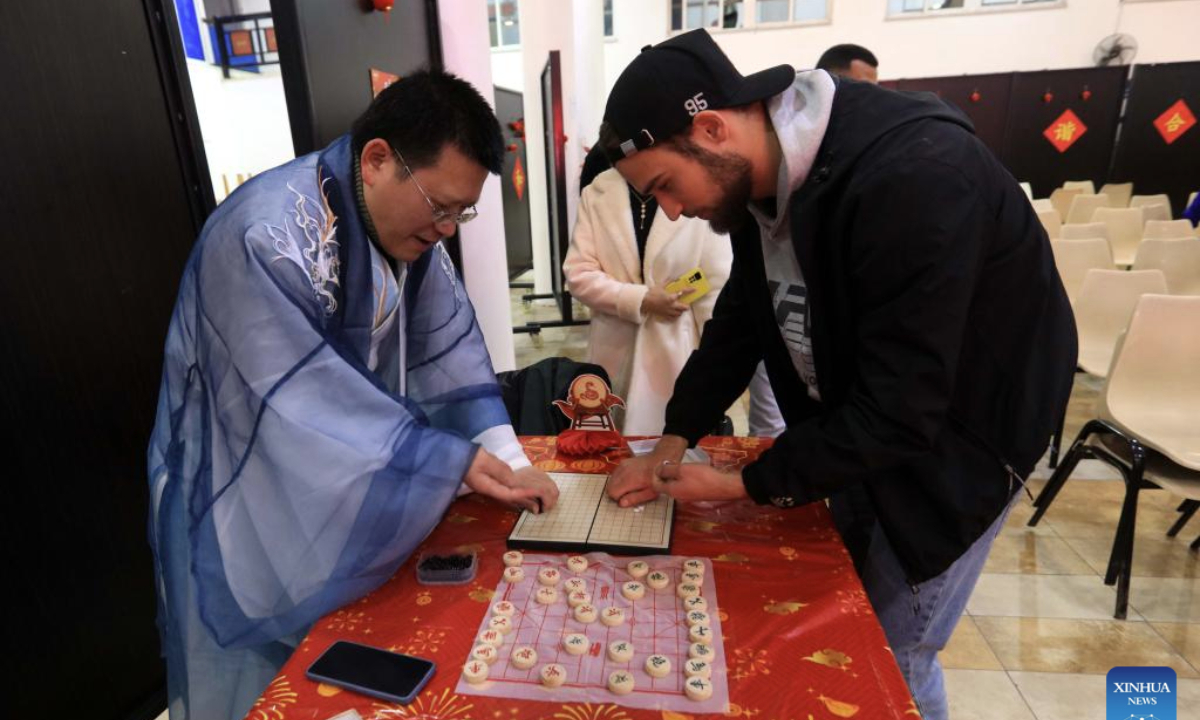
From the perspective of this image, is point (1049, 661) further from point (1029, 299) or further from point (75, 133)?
point (75, 133)

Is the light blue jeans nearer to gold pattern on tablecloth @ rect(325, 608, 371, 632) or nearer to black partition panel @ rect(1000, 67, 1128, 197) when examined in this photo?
gold pattern on tablecloth @ rect(325, 608, 371, 632)

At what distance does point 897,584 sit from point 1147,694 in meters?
0.62

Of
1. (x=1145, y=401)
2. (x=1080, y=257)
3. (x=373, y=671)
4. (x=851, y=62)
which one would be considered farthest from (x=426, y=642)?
(x=1080, y=257)

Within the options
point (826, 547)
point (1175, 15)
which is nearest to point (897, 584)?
point (826, 547)

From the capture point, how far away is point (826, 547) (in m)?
0.99

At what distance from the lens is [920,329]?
0.82 meters

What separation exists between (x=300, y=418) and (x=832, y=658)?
710 mm

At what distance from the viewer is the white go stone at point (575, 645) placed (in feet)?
2.54

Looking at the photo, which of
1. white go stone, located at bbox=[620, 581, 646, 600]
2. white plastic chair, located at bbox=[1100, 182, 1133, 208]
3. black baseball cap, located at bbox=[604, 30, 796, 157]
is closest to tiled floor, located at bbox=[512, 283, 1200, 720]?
white go stone, located at bbox=[620, 581, 646, 600]

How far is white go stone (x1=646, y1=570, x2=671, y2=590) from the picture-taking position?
889 millimetres

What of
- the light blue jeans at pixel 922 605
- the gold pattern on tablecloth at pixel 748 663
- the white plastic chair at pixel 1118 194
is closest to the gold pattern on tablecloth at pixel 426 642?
the gold pattern on tablecloth at pixel 748 663

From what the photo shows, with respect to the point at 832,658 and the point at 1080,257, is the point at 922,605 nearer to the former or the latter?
the point at 832,658

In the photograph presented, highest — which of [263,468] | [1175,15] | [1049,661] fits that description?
[1175,15]

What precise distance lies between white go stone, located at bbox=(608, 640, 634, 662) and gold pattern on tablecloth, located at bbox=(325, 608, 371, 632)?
316 millimetres
